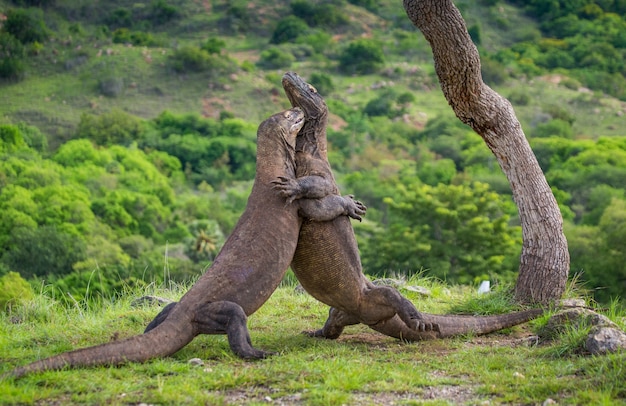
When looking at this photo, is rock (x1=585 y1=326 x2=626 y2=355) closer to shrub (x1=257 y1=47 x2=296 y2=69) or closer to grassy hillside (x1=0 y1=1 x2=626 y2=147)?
grassy hillside (x1=0 y1=1 x2=626 y2=147)

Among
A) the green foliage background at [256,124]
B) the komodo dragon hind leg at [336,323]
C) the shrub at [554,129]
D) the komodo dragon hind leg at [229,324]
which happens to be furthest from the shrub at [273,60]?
the komodo dragon hind leg at [229,324]

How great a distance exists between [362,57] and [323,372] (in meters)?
107

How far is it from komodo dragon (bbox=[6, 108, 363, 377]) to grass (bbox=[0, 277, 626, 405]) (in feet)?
0.44

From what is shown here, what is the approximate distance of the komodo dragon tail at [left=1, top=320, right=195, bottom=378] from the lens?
21.9ft

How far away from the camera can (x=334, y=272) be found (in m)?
8.20

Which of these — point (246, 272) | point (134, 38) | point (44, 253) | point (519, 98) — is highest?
point (246, 272)

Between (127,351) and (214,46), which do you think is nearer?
(127,351)

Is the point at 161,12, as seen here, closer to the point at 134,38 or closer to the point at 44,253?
the point at 134,38

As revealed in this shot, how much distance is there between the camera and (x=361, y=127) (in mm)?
96875

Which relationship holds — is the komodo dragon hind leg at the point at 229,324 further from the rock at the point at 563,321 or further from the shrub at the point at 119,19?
the shrub at the point at 119,19

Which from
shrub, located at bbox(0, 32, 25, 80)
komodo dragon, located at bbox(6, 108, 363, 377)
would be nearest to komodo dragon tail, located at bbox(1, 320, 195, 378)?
komodo dragon, located at bbox(6, 108, 363, 377)

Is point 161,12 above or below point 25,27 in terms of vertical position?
above

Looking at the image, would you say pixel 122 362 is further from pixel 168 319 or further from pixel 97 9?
pixel 97 9

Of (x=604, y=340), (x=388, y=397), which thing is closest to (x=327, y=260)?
(x=388, y=397)
